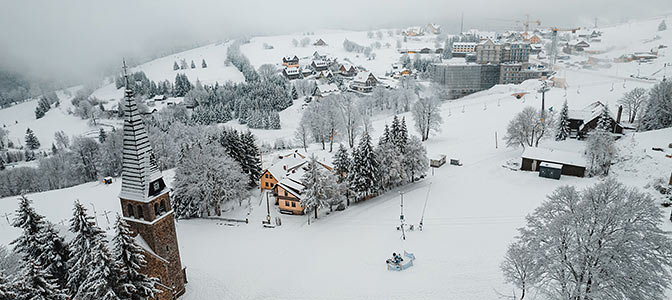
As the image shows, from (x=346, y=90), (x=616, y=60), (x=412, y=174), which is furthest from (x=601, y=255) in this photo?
(x=346, y=90)

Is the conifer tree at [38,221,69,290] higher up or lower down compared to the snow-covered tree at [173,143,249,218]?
higher up

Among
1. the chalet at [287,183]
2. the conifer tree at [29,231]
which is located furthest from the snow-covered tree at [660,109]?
the conifer tree at [29,231]

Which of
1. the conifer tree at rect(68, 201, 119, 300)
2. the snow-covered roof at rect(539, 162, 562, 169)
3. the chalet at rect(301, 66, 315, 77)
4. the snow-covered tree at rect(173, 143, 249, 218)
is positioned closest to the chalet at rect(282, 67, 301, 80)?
the chalet at rect(301, 66, 315, 77)

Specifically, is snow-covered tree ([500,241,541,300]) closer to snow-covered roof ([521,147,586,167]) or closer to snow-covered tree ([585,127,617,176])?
snow-covered roof ([521,147,586,167])

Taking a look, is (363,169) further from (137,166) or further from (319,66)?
(319,66)

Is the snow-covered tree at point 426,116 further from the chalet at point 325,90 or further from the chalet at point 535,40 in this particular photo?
the chalet at point 535,40

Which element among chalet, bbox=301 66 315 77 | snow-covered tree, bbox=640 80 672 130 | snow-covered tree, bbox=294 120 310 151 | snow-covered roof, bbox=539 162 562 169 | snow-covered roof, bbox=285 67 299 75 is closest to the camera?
snow-covered roof, bbox=539 162 562 169

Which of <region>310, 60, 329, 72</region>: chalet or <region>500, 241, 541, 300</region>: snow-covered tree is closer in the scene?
<region>500, 241, 541, 300</region>: snow-covered tree
